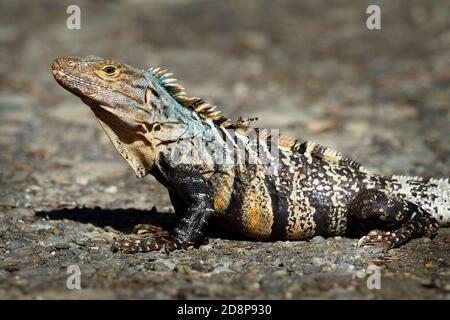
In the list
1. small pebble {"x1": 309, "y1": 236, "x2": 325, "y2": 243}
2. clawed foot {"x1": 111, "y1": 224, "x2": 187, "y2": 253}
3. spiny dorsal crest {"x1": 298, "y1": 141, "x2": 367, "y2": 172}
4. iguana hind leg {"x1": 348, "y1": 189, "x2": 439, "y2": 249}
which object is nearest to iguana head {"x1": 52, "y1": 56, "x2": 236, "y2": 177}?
clawed foot {"x1": 111, "y1": 224, "x2": 187, "y2": 253}

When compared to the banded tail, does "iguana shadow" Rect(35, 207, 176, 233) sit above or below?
below

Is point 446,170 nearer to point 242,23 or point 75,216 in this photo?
point 75,216

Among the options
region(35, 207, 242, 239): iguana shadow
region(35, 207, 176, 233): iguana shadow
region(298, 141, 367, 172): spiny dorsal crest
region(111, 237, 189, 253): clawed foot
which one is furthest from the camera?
region(35, 207, 176, 233): iguana shadow

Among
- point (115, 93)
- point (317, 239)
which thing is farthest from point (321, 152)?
point (115, 93)

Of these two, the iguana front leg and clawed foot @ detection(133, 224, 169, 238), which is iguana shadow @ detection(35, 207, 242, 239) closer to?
clawed foot @ detection(133, 224, 169, 238)

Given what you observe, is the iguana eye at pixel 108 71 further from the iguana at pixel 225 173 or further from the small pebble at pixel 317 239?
the small pebble at pixel 317 239

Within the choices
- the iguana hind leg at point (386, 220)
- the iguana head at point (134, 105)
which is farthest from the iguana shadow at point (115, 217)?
the iguana hind leg at point (386, 220)

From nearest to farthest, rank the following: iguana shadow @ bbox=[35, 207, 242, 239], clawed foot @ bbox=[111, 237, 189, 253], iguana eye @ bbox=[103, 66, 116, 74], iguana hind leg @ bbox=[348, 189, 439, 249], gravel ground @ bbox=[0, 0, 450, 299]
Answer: gravel ground @ bbox=[0, 0, 450, 299] < clawed foot @ bbox=[111, 237, 189, 253] < iguana eye @ bbox=[103, 66, 116, 74] < iguana hind leg @ bbox=[348, 189, 439, 249] < iguana shadow @ bbox=[35, 207, 242, 239]
